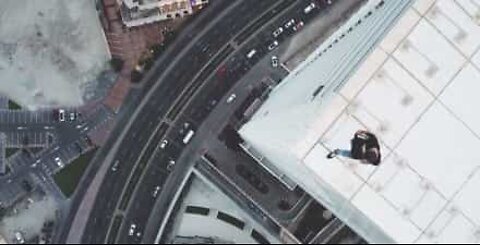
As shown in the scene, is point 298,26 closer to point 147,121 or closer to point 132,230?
point 147,121

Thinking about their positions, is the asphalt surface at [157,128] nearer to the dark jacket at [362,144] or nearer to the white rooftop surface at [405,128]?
the white rooftop surface at [405,128]

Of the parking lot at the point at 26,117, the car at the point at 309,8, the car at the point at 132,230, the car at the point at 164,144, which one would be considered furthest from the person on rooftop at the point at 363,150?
the parking lot at the point at 26,117

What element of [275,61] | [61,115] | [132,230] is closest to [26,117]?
[61,115]

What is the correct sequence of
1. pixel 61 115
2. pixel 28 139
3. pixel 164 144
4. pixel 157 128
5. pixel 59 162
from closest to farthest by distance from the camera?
pixel 28 139 < pixel 61 115 < pixel 59 162 < pixel 157 128 < pixel 164 144

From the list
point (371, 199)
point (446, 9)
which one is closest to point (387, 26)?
point (446, 9)

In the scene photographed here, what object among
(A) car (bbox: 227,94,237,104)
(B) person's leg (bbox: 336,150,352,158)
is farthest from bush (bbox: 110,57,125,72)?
(B) person's leg (bbox: 336,150,352,158)

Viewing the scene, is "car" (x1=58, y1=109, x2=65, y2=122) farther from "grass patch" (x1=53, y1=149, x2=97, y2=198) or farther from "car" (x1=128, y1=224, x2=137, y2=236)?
"car" (x1=128, y1=224, x2=137, y2=236)
